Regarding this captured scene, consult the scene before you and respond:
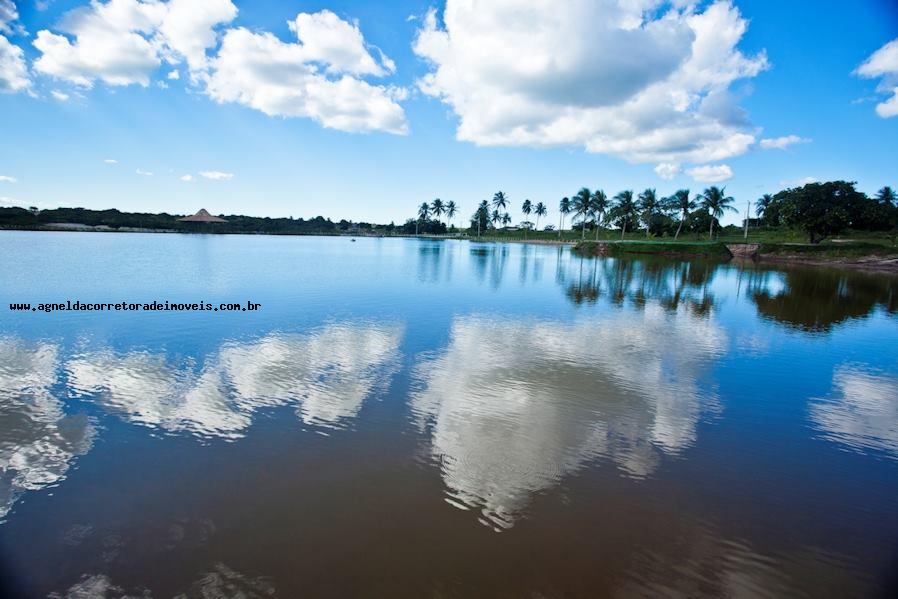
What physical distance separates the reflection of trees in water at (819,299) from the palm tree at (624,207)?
62.3m

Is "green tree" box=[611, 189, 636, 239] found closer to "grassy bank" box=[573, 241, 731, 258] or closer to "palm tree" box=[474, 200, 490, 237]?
"grassy bank" box=[573, 241, 731, 258]

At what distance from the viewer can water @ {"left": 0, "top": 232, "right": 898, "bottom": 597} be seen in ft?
15.7

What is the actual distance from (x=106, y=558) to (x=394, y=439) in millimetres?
4027

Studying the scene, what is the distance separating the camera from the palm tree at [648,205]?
331 feet

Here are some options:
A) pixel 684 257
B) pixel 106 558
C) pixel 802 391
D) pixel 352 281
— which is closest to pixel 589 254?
pixel 684 257

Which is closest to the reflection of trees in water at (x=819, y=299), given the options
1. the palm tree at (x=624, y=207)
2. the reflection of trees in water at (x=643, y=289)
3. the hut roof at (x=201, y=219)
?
the reflection of trees in water at (x=643, y=289)

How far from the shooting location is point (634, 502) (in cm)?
608

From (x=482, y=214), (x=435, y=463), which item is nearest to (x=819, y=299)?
(x=435, y=463)

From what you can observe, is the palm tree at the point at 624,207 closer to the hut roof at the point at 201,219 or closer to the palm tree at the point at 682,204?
the palm tree at the point at 682,204

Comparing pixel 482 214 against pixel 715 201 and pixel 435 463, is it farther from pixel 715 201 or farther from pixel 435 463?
pixel 435 463

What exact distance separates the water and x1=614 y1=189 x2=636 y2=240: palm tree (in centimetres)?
9209

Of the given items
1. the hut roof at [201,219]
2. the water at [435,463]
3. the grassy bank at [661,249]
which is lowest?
the water at [435,463]

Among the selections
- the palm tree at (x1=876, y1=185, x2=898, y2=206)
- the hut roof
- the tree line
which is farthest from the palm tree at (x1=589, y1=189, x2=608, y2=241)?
the hut roof

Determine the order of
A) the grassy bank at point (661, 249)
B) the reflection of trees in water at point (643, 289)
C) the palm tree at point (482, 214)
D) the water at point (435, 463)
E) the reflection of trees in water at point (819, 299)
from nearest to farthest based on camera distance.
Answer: the water at point (435, 463)
the reflection of trees in water at point (819, 299)
the reflection of trees in water at point (643, 289)
the grassy bank at point (661, 249)
the palm tree at point (482, 214)
